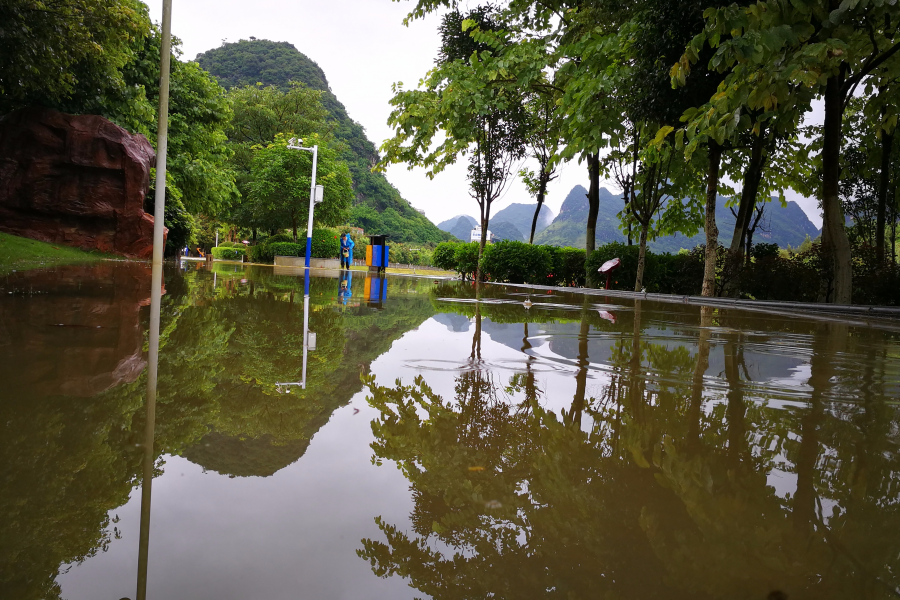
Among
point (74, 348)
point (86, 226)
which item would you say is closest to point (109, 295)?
point (74, 348)

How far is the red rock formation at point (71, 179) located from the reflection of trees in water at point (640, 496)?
16.9m

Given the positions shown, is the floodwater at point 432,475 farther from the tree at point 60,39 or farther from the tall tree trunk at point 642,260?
the tall tree trunk at point 642,260

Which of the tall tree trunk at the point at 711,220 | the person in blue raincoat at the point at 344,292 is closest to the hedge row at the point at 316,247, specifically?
the person in blue raincoat at the point at 344,292

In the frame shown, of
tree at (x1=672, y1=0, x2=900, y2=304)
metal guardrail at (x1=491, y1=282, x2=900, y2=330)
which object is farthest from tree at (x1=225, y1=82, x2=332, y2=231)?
tree at (x1=672, y1=0, x2=900, y2=304)

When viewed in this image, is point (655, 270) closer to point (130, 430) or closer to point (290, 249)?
point (130, 430)

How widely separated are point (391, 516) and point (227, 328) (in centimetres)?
340

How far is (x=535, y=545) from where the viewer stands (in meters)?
1.36

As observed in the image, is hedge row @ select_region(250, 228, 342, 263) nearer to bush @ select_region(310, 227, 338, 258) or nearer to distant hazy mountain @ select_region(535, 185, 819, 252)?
bush @ select_region(310, 227, 338, 258)

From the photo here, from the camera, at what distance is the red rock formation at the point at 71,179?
1505 centimetres

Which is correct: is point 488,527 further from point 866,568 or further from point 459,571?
point 866,568

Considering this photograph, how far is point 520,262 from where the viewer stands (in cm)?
1812

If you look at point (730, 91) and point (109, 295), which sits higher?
point (730, 91)

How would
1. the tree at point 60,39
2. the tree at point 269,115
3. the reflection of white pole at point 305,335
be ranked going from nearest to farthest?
the reflection of white pole at point 305,335, the tree at point 60,39, the tree at point 269,115

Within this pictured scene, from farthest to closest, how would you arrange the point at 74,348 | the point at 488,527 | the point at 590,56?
1. the point at 590,56
2. the point at 74,348
3. the point at 488,527
